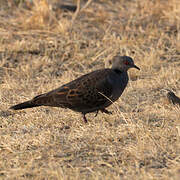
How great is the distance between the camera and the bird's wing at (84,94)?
5.33 m

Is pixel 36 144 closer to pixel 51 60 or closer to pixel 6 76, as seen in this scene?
pixel 6 76

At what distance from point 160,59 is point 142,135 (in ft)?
12.7

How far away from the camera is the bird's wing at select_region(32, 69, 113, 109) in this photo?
533cm

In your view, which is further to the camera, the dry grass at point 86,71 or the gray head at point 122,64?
the gray head at point 122,64

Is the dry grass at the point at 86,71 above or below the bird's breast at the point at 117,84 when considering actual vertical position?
below

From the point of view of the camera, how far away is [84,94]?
533 centimetres

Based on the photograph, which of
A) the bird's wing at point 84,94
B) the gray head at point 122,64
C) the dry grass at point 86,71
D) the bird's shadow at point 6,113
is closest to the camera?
the dry grass at point 86,71

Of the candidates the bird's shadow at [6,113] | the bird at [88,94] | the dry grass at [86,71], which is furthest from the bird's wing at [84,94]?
the bird's shadow at [6,113]

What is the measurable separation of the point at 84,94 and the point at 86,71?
2.83 m

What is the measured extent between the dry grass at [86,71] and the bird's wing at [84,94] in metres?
0.24

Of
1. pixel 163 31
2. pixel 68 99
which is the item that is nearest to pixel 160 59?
pixel 163 31

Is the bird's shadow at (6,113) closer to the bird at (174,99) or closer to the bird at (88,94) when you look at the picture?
the bird at (88,94)

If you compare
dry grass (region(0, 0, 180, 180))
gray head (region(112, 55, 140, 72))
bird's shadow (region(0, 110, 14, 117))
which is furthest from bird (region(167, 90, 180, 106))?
bird's shadow (region(0, 110, 14, 117))

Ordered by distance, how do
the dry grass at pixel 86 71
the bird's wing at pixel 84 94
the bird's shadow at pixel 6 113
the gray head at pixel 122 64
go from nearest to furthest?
1. the dry grass at pixel 86 71
2. the bird's wing at pixel 84 94
3. the gray head at pixel 122 64
4. the bird's shadow at pixel 6 113
